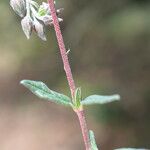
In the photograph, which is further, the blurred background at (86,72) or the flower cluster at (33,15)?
the blurred background at (86,72)

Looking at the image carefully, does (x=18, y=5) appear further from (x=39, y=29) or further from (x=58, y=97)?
(x=58, y=97)

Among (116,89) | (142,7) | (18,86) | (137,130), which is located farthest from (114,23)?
(18,86)

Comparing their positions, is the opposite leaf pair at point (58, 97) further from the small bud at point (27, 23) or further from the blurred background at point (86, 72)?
the blurred background at point (86, 72)

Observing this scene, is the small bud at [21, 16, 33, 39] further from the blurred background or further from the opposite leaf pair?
the blurred background

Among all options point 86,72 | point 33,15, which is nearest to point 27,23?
point 33,15

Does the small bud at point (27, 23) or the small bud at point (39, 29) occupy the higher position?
the small bud at point (27, 23)

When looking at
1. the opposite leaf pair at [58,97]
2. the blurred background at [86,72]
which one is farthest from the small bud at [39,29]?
the blurred background at [86,72]
